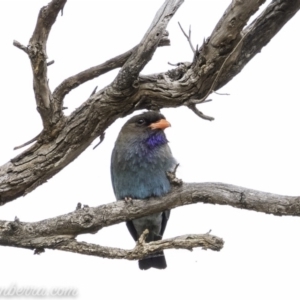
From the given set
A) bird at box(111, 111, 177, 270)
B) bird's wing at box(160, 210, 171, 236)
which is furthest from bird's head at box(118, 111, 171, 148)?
bird's wing at box(160, 210, 171, 236)

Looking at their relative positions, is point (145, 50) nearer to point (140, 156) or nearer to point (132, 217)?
point (132, 217)

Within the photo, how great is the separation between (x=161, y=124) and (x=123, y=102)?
853mm

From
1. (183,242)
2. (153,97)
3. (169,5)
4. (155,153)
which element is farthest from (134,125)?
(183,242)

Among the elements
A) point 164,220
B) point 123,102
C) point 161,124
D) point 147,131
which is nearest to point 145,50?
point 123,102

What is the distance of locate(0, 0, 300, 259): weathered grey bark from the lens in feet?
11.9

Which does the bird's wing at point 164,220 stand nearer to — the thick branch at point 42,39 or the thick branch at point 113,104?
the thick branch at point 113,104

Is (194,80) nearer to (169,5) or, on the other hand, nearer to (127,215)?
(169,5)

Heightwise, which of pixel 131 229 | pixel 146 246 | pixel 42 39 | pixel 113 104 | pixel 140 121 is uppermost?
pixel 140 121

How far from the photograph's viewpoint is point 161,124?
4.71 metres

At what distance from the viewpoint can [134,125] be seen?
16.1 feet

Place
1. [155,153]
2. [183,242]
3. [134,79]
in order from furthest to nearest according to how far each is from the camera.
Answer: [155,153], [134,79], [183,242]

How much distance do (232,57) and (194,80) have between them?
9.5 inches

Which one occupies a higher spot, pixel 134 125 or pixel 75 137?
pixel 134 125

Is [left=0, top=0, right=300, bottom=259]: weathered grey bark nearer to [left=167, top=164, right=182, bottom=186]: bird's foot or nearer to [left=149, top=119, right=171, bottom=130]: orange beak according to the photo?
[left=167, top=164, right=182, bottom=186]: bird's foot
